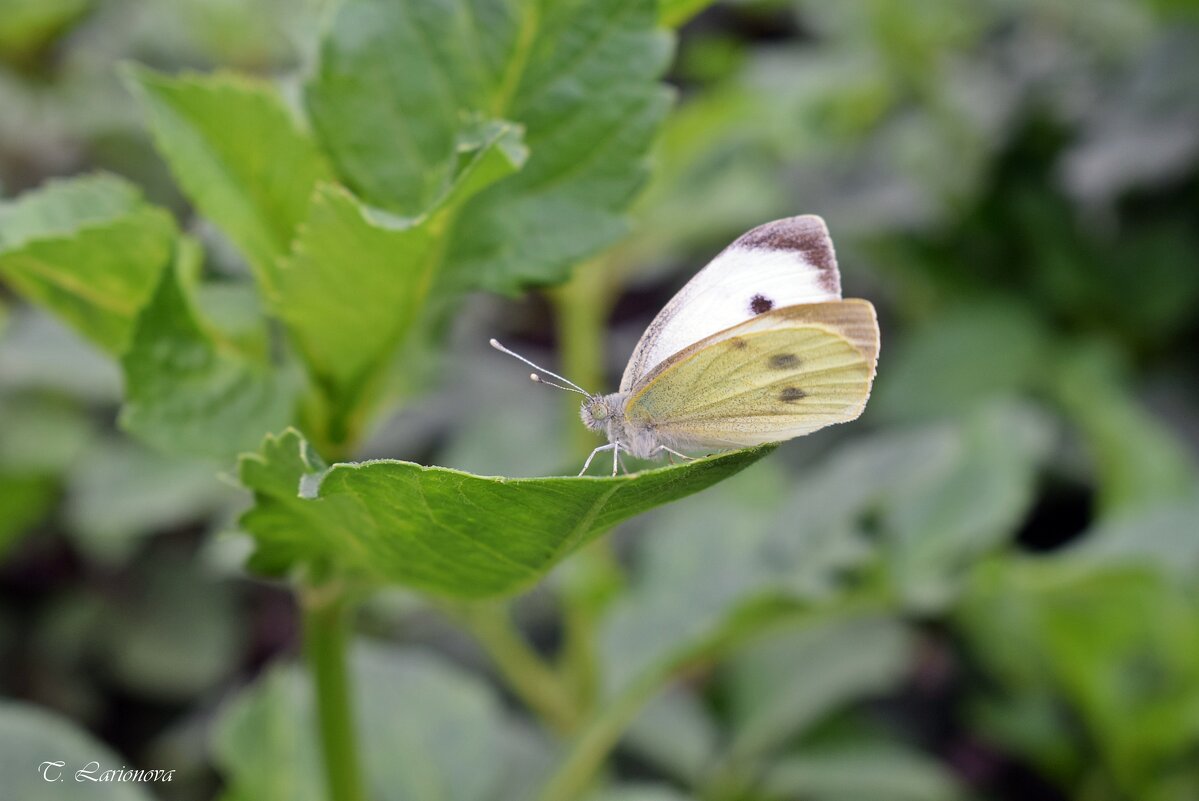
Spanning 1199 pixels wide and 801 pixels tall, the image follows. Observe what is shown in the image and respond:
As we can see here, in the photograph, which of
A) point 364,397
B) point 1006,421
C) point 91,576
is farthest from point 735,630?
point 91,576

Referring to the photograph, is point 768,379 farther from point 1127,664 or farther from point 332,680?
point 1127,664

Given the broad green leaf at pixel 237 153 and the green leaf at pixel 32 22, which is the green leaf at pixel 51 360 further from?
the broad green leaf at pixel 237 153

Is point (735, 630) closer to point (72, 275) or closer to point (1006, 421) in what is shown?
point (1006, 421)

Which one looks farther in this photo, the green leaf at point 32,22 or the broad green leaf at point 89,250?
the green leaf at point 32,22

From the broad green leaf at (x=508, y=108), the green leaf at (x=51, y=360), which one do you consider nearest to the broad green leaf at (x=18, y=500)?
the green leaf at (x=51, y=360)

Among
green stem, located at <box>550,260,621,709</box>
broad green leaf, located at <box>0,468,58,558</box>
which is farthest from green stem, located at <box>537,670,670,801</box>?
broad green leaf, located at <box>0,468,58,558</box>

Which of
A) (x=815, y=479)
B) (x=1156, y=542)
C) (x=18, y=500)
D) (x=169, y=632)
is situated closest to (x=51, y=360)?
(x=18, y=500)

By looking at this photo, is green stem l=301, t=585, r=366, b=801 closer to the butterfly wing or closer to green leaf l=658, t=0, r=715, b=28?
the butterfly wing
